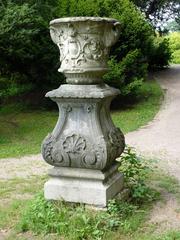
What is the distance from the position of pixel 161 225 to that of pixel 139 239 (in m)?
0.45

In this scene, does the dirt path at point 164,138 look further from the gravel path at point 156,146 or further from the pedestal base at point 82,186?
the pedestal base at point 82,186

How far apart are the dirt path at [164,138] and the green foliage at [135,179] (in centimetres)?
94

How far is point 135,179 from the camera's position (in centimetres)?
580

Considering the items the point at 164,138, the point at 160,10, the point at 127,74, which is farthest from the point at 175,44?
the point at 164,138

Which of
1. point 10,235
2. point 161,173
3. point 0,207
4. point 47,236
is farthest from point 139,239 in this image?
point 161,173

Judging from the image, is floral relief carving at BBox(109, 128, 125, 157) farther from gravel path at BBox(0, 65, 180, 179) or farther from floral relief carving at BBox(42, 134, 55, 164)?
gravel path at BBox(0, 65, 180, 179)

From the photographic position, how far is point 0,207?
5.36 m

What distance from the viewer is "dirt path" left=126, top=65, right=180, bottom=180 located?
7.74m

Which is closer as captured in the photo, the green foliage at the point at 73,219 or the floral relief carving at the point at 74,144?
the green foliage at the point at 73,219

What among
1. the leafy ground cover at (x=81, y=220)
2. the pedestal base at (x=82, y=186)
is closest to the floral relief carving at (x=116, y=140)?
the pedestal base at (x=82, y=186)

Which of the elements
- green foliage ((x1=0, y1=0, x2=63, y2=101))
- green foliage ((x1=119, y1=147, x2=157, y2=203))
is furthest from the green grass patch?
green foliage ((x1=119, y1=147, x2=157, y2=203))

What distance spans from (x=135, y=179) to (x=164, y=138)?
4.08 meters

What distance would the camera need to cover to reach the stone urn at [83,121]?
4715 mm

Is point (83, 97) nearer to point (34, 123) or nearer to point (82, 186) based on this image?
point (82, 186)
